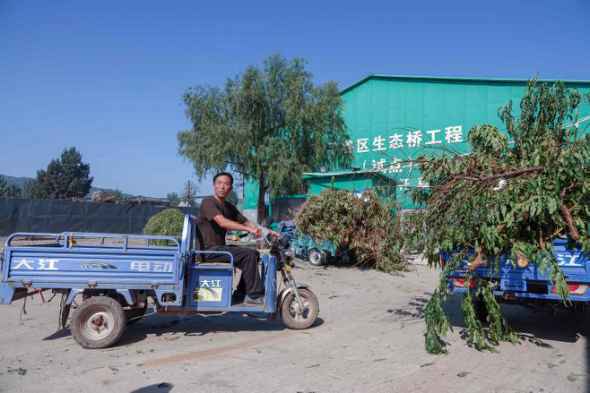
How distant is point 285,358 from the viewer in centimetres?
525

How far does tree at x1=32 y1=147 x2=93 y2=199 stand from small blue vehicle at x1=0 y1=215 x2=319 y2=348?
226 ft

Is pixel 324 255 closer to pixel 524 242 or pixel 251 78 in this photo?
pixel 524 242

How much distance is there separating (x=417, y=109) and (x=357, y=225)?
48.3 feet

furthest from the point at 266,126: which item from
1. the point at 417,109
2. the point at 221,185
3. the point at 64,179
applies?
the point at 64,179

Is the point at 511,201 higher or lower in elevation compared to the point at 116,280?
higher

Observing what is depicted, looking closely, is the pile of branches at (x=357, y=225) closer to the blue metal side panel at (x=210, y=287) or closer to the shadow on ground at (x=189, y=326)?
the shadow on ground at (x=189, y=326)

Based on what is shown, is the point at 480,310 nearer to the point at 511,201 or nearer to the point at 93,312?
the point at 511,201

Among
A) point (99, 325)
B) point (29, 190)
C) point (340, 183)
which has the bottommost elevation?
point (99, 325)

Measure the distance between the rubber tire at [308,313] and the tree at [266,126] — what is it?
18.5 meters

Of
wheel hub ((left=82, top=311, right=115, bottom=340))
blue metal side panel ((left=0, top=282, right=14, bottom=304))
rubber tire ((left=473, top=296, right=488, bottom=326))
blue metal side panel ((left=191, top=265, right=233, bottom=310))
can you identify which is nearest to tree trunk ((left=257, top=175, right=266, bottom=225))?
rubber tire ((left=473, top=296, right=488, bottom=326))

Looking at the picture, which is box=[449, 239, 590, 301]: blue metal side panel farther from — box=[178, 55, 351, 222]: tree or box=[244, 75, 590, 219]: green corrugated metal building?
box=[178, 55, 351, 222]: tree

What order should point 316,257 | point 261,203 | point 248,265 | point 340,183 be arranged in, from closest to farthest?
1. point 248,265
2. point 316,257
3. point 340,183
4. point 261,203

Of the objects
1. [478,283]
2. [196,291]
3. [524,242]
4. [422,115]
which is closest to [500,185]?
[524,242]

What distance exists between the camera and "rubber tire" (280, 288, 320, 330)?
642cm
